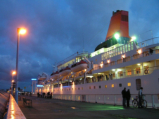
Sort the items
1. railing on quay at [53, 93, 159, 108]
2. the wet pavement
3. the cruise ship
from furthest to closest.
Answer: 1. the cruise ship
2. railing on quay at [53, 93, 159, 108]
3. the wet pavement

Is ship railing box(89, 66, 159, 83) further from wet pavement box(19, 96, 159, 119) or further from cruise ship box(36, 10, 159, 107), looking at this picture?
wet pavement box(19, 96, 159, 119)

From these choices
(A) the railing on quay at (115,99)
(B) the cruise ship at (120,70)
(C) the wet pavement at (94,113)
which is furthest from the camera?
(B) the cruise ship at (120,70)

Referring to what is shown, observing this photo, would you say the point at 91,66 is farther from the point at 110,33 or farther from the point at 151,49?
the point at 151,49

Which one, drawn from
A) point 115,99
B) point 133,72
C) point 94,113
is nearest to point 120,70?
point 133,72

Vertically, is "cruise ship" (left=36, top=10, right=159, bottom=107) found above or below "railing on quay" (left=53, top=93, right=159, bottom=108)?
above

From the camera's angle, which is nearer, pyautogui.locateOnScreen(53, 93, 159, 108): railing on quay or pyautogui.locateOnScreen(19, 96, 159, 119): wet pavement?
pyautogui.locateOnScreen(19, 96, 159, 119): wet pavement

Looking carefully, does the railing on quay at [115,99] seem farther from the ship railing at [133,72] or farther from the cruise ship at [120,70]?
the ship railing at [133,72]

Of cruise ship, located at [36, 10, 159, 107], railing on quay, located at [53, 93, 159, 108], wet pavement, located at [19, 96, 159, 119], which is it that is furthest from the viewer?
cruise ship, located at [36, 10, 159, 107]

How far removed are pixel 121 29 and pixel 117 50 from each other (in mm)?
7569

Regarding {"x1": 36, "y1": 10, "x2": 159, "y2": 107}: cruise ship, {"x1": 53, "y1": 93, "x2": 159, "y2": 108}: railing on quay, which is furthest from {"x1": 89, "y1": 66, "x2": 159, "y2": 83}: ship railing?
{"x1": 53, "y1": 93, "x2": 159, "y2": 108}: railing on quay

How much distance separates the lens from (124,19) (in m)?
32.8

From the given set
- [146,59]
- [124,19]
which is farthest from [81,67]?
[146,59]

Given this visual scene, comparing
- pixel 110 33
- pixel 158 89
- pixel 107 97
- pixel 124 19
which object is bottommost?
pixel 107 97

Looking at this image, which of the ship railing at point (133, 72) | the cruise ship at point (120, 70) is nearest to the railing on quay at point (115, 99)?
the cruise ship at point (120, 70)
